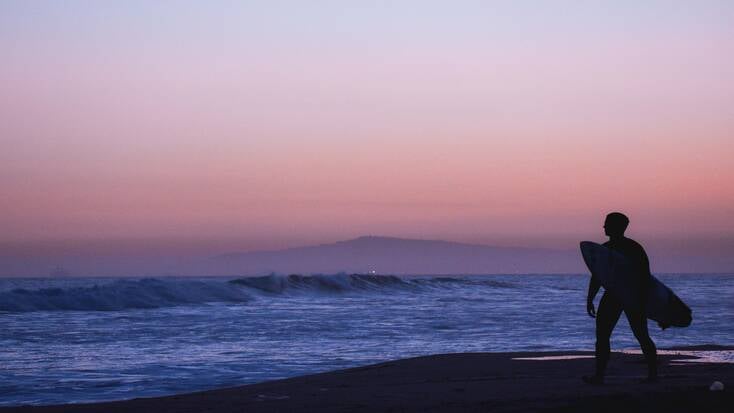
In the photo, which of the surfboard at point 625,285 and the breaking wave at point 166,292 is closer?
the surfboard at point 625,285

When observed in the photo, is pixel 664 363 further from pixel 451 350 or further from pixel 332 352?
pixel 332 352

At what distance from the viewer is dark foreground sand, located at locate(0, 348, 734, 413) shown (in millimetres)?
6922

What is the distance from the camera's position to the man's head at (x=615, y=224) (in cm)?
845

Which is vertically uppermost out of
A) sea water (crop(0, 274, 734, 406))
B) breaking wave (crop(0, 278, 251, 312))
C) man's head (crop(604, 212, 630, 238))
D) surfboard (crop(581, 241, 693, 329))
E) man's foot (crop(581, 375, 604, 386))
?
man's head (crop(604, 212, 630, 238))

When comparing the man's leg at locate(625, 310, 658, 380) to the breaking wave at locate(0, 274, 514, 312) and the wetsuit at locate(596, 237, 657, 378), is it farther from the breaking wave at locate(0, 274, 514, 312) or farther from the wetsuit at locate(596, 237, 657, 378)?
the breaking wave at locate(0, 274, 514, 312)

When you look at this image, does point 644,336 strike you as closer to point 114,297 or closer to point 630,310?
point 630,310

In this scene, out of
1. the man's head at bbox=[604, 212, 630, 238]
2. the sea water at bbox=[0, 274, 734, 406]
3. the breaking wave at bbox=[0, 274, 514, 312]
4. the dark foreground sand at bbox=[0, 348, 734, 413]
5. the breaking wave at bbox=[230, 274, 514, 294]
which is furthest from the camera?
the breaking wave at bbox=[230, 274, 514, 294]

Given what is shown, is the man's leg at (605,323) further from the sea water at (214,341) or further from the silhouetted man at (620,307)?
the sea water at (214,341)

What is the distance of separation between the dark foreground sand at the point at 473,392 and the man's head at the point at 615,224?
1337mm

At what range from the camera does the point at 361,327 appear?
67.5 feet

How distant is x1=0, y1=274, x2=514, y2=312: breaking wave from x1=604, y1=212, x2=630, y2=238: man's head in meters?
25.1

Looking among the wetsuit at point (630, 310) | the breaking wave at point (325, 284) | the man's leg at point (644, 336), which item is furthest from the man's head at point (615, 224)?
the breaking wave at point (325, 284)

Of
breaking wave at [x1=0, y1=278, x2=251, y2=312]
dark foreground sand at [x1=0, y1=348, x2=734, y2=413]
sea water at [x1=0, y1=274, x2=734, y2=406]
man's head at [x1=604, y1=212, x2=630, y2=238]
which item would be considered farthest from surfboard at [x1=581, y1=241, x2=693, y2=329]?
breaking wave at [x1=0, y1=278, x2=251, y2=312]

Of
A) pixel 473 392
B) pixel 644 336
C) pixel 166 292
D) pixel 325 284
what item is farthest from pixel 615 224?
pixel 325 284
